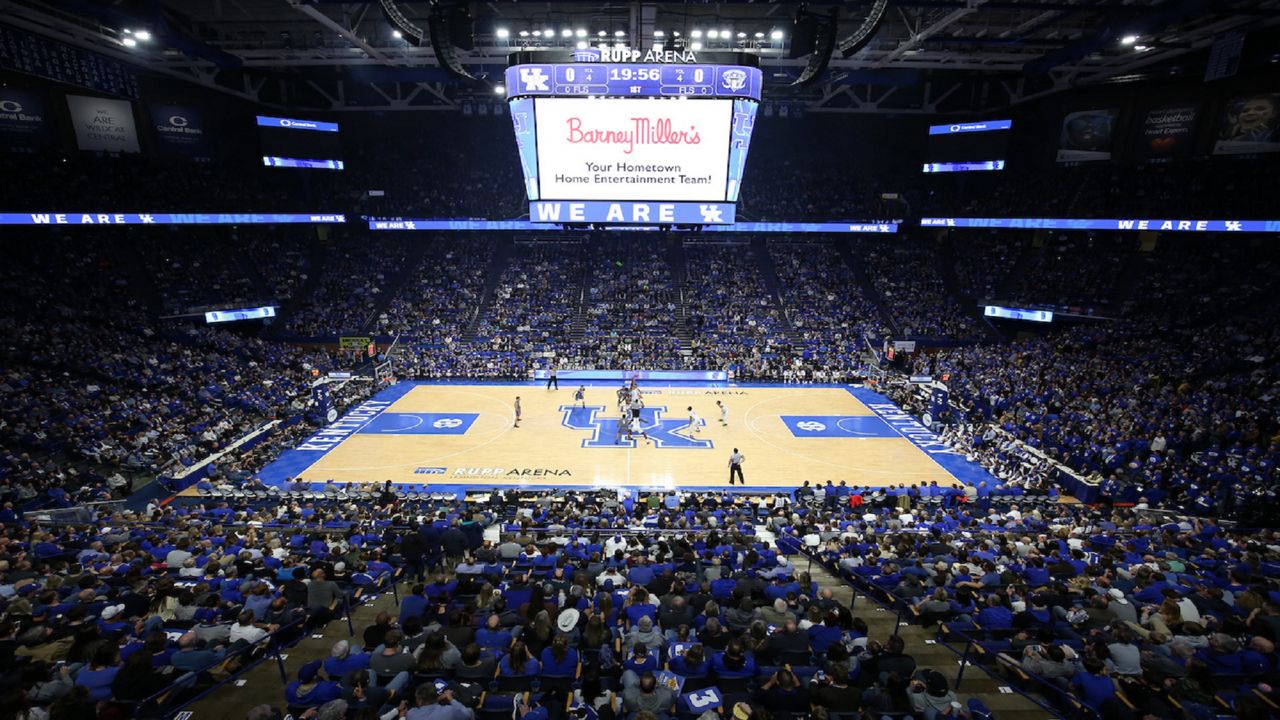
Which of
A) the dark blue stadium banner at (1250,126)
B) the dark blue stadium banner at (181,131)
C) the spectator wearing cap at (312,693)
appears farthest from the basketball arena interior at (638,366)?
the dark blue stadium banner at (181,131)

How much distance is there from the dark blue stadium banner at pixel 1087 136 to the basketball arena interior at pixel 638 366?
27cm

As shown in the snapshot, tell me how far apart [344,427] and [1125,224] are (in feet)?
143

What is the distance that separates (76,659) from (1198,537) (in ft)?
65.3

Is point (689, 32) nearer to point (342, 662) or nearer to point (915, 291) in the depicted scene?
point (915, 291)

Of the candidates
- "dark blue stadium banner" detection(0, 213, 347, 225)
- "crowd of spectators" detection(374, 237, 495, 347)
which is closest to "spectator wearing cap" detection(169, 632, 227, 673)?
"crowd of spectators" detection(374, 237, 495, 347)

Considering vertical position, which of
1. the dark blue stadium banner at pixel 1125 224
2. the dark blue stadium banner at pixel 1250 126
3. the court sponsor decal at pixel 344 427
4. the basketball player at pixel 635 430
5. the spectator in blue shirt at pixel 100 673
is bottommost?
the court sponsor decal at pixel 344 427

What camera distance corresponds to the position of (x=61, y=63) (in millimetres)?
26203

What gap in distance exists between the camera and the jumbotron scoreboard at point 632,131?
46.5 ft

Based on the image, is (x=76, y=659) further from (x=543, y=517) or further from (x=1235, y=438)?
(x=1235, y=438)

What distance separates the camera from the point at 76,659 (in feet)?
21.4

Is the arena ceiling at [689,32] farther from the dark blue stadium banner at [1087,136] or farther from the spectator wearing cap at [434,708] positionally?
the spectator wearing cap at [434,708]

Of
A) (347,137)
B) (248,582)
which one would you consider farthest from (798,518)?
(347,137)

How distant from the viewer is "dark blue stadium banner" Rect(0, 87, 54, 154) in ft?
100.0

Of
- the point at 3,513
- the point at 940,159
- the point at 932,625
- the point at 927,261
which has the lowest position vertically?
the point at 3,513
